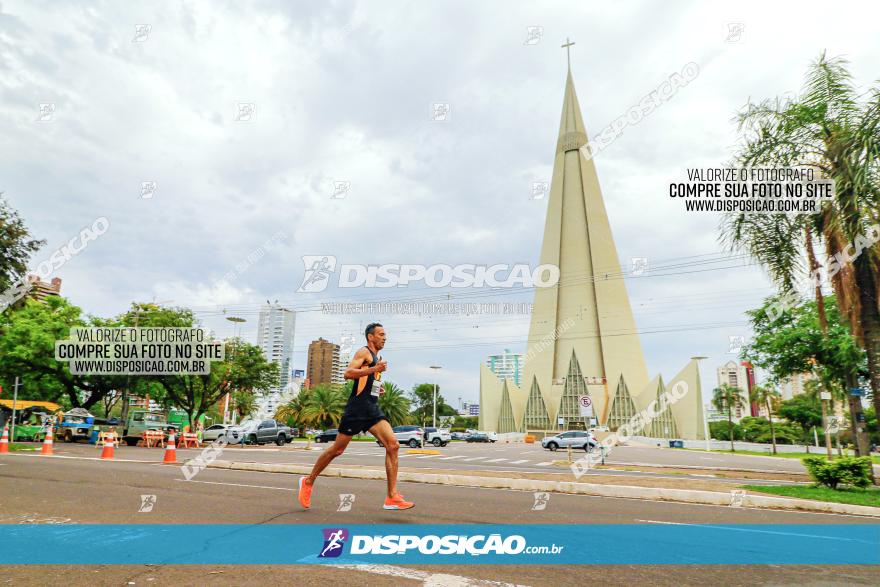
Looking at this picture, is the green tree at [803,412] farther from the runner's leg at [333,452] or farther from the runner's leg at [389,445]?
the runner's leg at [333,452]

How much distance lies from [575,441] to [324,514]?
34432 millimetres

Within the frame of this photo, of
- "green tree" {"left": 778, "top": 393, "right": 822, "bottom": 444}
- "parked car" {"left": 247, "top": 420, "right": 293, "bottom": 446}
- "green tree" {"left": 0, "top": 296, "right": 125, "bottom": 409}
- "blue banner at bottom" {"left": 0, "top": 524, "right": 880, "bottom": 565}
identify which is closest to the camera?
"blue banner at bottom" {"left": 0, "top": 524, "right": 880, "bottom": 565}

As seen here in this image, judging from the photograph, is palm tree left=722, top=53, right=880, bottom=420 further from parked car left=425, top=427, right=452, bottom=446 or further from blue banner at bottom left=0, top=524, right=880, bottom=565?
parked car left=425, top=427, right=452, bottom=446

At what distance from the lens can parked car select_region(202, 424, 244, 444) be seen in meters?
32.5

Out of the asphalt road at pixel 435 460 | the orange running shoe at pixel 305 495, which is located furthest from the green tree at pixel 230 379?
the orange running shoe at pixel 305 495

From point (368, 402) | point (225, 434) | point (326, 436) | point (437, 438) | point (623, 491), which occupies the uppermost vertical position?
point (368, 402)

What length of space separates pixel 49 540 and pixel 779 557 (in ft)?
23.3

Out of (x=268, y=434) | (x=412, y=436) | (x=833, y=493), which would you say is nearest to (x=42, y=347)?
(x=268, y=434)

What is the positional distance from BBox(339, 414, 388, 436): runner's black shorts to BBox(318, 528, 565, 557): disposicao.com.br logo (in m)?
1.14

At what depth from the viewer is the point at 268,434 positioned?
34312 mm

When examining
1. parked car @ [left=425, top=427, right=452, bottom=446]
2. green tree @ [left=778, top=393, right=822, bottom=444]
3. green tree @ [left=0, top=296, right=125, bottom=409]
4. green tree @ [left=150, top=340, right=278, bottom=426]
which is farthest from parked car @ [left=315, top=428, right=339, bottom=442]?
green tree @ [left=778, top=393, right=822, bottom=444]

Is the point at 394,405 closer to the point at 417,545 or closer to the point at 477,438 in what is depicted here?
the point at 477,438

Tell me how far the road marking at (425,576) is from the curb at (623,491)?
6655 millimetres

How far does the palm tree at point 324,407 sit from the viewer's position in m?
56.3
